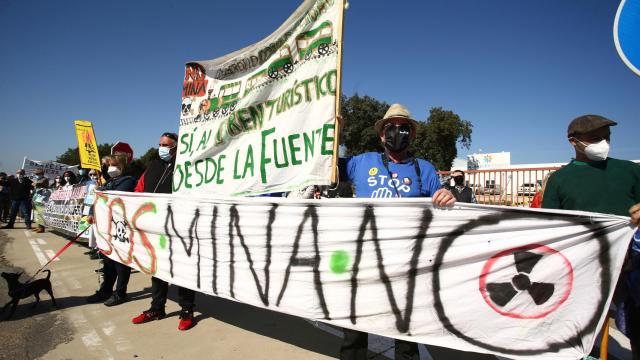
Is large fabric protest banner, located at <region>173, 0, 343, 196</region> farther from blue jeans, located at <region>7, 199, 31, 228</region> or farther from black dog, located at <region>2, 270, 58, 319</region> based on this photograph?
blue jeans, located at <region>7, 199, 31, 228</region>

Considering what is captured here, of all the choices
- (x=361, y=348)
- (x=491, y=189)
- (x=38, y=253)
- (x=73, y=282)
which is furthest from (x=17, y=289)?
(x=491, y=189)

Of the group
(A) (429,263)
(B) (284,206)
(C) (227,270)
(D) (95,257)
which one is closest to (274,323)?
(C) (227,270)

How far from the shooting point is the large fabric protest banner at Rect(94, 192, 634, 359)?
1826mm

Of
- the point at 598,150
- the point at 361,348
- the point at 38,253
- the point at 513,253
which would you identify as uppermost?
the point at 598,150

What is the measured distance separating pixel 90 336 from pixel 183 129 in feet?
7.47

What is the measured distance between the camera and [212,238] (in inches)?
118

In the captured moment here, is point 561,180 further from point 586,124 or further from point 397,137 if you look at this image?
point 397,137

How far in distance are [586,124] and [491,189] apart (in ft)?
24.4

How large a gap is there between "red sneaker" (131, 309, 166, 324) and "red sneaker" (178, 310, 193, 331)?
1.15 feet

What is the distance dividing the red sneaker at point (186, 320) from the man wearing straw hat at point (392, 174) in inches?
74.6

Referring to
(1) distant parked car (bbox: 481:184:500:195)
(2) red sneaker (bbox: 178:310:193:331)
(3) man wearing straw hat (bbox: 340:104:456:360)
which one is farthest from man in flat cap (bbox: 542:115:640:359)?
(1) distant parked car (bbox: 481:184:500:195)

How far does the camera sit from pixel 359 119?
3678 cm

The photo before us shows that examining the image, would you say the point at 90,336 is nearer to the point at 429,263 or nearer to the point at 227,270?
the point at 227,270

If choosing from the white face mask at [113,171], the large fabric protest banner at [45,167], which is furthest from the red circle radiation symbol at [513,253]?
the large fabric protest banner at [45,167]
